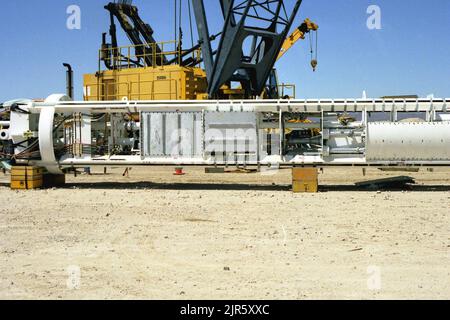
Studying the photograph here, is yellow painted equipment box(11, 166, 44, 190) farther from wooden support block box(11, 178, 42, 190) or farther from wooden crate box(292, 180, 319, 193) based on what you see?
wooden crate box(292, 180, 319, 193)

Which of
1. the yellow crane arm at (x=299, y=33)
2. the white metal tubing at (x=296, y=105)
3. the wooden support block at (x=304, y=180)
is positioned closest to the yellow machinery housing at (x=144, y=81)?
the white metal tubing at (x=296, y=105)

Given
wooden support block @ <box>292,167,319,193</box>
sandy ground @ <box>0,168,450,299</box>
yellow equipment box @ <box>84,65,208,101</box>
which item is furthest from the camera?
yellow equipment box @ <box>84,65,208,101</box>

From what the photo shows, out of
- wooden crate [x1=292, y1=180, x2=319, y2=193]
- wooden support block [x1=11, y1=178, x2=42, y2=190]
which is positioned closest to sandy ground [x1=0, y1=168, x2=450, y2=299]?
wooden crate [x1=292, y1=180, x2=319, y2=193]

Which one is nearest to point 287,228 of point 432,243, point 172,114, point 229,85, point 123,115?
point 432,243

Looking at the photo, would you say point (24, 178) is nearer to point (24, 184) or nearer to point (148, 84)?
point (24, 184)

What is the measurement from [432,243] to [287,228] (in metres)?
2.15

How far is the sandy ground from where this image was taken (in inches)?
195

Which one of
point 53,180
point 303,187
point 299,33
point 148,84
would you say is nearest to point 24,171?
point 53,180

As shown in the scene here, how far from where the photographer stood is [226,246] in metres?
6.75

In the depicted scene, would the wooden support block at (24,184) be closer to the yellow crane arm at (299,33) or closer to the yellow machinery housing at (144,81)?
the yellow machinery housing at (144,81)

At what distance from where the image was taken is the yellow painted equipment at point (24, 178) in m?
13.2

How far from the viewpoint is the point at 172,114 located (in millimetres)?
12984

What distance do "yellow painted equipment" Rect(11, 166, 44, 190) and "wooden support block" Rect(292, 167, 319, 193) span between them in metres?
6.94

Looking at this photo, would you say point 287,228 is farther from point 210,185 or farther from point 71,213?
point 210,185
